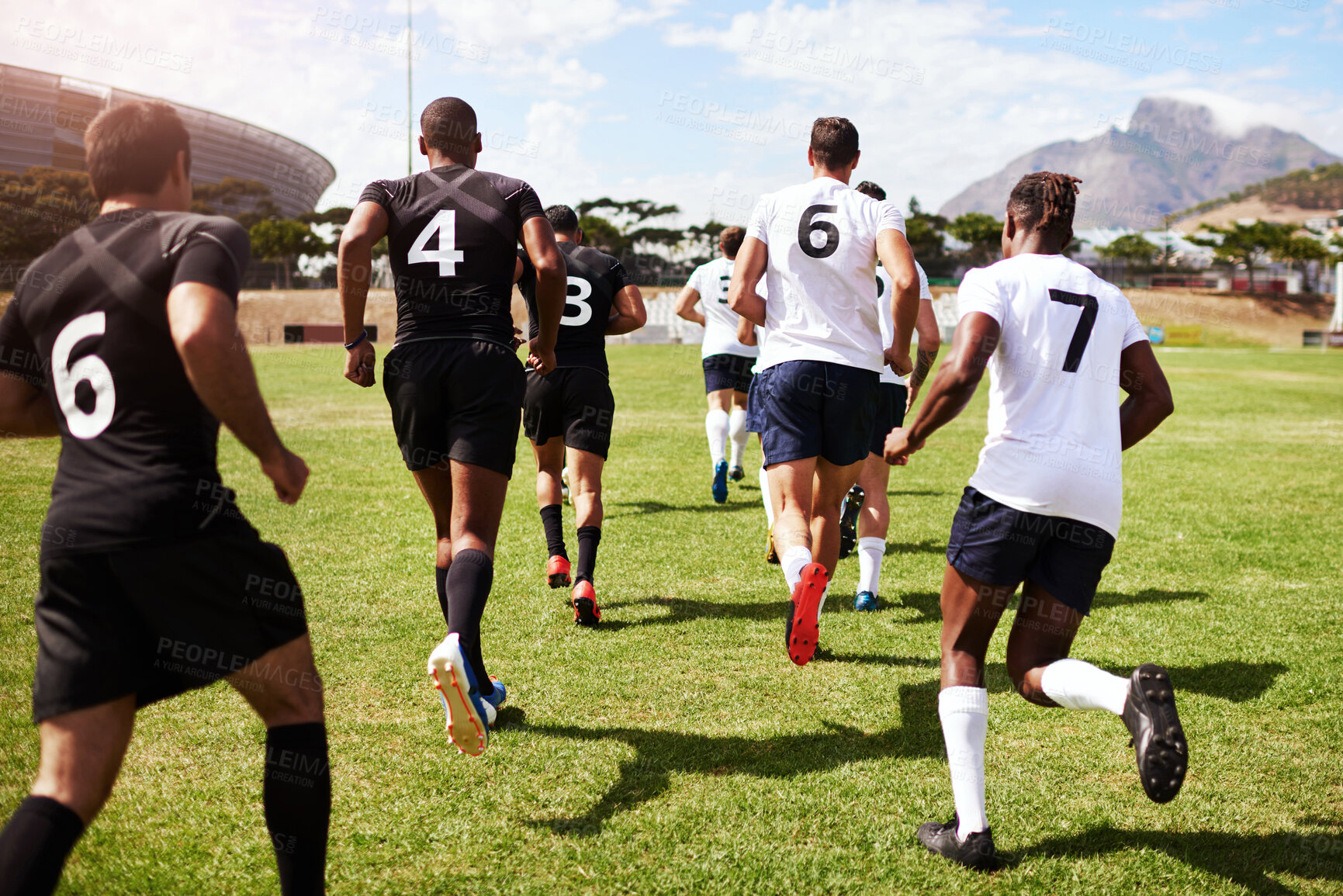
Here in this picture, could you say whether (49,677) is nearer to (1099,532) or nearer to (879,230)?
(1099,532)

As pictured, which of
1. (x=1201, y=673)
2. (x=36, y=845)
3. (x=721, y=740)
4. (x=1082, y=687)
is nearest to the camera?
(x=36, y=845)

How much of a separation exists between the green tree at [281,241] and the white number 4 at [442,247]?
239ft

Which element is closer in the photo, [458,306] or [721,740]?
[458,306]

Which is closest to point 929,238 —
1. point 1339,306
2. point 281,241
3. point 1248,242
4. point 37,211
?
point 1248,242

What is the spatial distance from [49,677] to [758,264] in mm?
3288

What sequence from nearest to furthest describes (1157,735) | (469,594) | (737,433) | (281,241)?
(1157,735)
(469,594)
(737,433)
(281,241)

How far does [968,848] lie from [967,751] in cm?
29

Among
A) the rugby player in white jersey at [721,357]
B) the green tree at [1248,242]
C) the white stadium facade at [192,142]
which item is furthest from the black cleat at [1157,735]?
the green tree at [1248,242]

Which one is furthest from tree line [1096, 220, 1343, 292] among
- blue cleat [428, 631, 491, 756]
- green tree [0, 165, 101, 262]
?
blue cleat [428, 631, 491, 756]

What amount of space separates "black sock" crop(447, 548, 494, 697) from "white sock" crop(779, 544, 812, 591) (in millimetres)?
1269

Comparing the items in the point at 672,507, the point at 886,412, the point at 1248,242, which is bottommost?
the point at 672,507

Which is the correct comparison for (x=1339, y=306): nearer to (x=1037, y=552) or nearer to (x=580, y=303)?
(x=580, y=303)

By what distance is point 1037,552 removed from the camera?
2.92 meters

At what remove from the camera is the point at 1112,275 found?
88.9 metres
